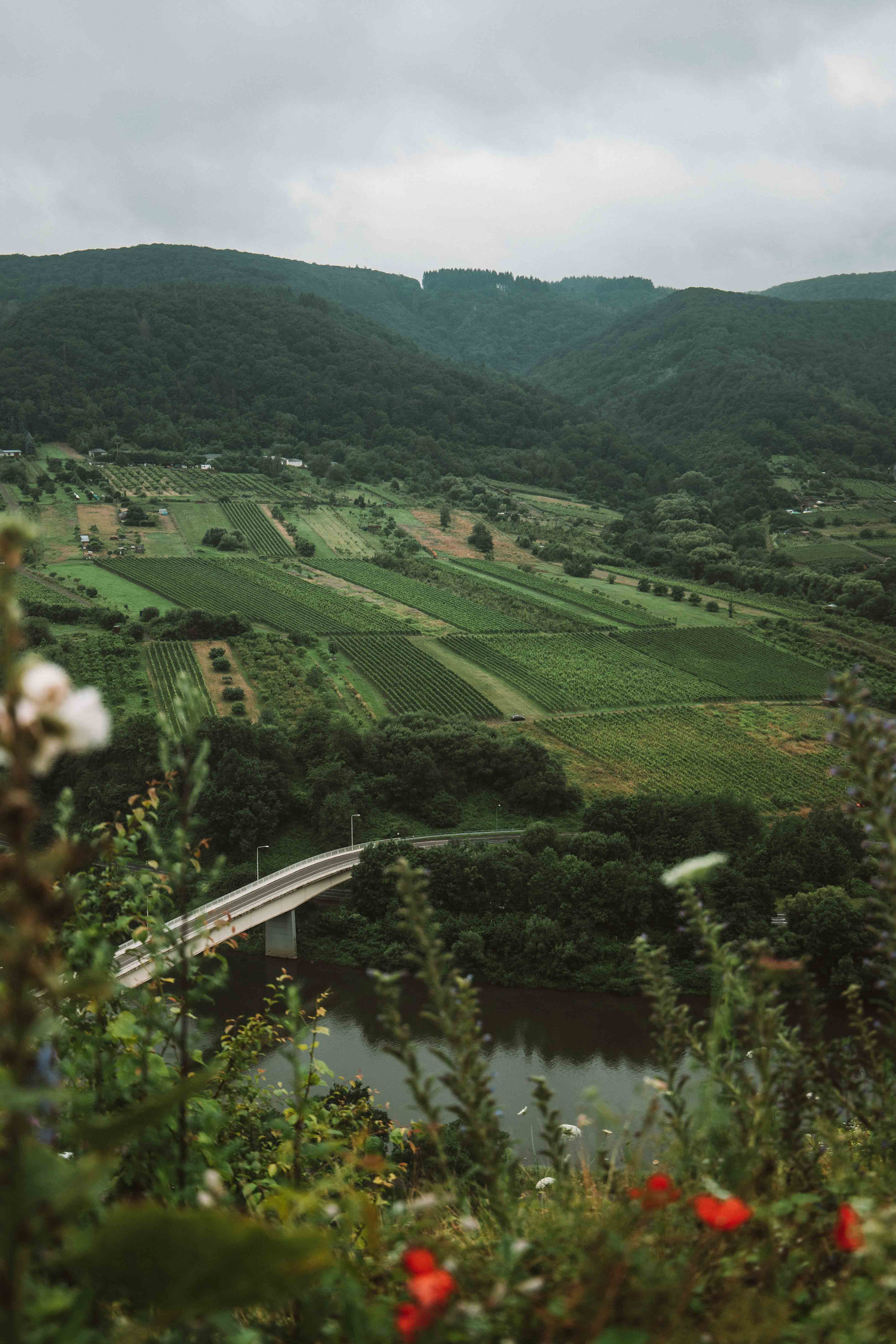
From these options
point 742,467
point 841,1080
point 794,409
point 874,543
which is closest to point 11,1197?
point 841,1080

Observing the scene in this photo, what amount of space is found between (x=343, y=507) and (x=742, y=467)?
73.3 m

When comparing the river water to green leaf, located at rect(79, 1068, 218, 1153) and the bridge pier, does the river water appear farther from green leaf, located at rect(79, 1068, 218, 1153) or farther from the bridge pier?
green leaf, located at rect(79, 1068, 218, 1153)

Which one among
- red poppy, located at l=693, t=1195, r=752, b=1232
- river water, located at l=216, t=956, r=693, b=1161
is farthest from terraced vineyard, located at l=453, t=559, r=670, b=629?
red poppy, located at l=693, t=1195, r=752, b=1232

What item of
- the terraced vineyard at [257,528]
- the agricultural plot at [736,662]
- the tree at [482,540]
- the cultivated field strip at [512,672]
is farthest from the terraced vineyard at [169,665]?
the tree at [482,540]

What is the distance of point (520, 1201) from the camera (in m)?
4.23

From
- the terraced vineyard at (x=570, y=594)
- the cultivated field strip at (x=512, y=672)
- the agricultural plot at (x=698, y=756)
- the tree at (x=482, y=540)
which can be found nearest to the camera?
the agricultural plot at (x=698, y=756)

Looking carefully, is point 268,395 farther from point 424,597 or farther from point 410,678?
point 410,678

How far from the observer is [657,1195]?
9.56 feet

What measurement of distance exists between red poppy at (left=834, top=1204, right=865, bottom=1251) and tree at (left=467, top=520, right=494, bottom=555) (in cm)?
9319

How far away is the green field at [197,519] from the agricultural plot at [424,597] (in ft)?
47.0

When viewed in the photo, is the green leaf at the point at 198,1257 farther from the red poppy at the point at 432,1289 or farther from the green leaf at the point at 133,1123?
the red poppy at the point at 432,1289

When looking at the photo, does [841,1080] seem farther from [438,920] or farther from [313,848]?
[313,848]

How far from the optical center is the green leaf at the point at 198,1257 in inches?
76.0

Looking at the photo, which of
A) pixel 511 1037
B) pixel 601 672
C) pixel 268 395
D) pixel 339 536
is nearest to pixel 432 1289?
pixel 511 1037
